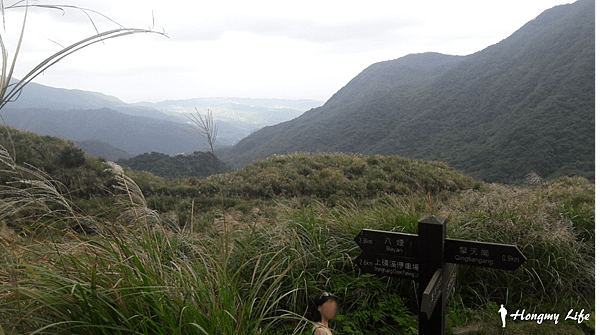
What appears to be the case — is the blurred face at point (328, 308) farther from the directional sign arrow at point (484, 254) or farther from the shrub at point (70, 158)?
the shrub at point (70, 158)

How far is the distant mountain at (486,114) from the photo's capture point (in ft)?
123

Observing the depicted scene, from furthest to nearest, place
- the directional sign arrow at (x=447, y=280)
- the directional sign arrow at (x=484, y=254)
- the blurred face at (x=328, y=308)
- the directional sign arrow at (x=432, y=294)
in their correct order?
1. the directional sign arrow at (x=447, y=280)
2. the directional sign arrow at (x=484, y=254)
3. the blurred face at (x=328, y=308)
4. the directional sign arrow at (x=432, y=294)

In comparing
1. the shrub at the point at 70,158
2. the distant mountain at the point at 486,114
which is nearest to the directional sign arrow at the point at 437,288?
the shrub at the point at 70,158

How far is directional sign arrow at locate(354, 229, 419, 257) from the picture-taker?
8.57 ft

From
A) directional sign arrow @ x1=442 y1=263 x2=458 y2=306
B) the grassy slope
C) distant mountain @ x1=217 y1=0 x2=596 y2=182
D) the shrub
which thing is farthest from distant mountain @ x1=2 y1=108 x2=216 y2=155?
directional sign arrow @ x1=442 y1=263 x2=458 y2=306

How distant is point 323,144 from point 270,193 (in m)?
52.6

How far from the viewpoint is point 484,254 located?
246cm

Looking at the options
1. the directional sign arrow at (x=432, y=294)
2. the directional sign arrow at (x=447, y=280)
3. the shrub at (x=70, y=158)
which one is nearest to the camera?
the directional sign arrow at (x=432, y=294)

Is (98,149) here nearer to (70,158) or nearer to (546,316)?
(70,158)

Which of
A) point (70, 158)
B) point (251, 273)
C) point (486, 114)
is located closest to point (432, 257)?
point (251, 273)

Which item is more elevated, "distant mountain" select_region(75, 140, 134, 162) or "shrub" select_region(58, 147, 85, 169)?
"shrub" select_region(58, 147, 85, 169)

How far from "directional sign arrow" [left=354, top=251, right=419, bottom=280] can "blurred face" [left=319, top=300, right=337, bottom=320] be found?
24.7 inches

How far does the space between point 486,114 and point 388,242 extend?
62167mm

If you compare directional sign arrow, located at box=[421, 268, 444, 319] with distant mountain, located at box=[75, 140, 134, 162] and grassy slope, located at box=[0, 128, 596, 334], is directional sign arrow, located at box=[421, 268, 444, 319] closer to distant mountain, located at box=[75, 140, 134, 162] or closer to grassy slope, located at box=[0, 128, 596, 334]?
grassy slope, located at box=[0, 128, 596, 334]
